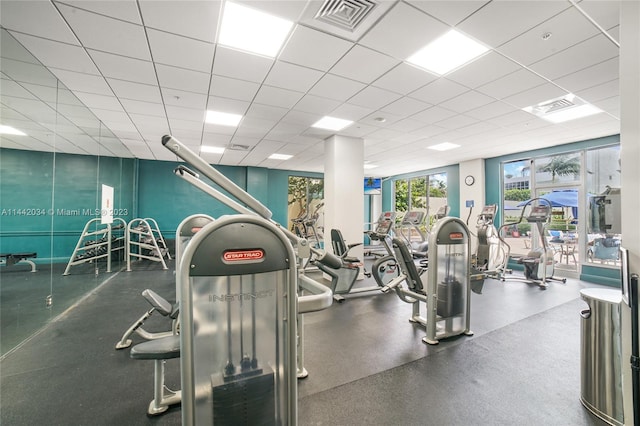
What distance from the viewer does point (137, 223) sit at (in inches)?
315

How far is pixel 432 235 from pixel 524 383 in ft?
4.58

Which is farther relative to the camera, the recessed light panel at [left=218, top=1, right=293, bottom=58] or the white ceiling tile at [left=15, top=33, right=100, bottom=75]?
the white ceiling tile at [left=15, top=33, right=100, bottom=75]

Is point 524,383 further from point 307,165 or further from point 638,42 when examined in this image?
point 307,165

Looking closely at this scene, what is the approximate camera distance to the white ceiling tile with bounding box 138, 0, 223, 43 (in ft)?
7.02


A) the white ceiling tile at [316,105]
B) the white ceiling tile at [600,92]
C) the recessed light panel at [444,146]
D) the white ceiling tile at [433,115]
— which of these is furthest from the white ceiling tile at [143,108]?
the white ceiling tile at [600,92]

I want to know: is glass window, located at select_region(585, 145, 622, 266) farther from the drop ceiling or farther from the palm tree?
the drop ceiling

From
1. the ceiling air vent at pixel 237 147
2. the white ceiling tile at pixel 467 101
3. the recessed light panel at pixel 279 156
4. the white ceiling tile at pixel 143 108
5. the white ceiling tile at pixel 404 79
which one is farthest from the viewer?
the recessed light panel at pixel 279 156

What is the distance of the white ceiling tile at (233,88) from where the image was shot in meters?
3.35

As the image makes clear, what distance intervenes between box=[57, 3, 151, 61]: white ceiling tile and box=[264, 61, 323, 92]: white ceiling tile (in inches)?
49.2

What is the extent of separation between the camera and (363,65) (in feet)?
9.80

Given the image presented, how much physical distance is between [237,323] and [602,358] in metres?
2.38

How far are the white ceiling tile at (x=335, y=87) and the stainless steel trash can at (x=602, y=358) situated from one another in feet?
9.91

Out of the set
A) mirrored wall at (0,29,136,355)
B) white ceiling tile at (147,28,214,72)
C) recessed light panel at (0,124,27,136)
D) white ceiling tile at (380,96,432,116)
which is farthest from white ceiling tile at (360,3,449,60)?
recessed light panel at (0,124,27,136)

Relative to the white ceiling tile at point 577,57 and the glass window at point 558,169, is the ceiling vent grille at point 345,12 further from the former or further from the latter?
the glass window at point 558,169
